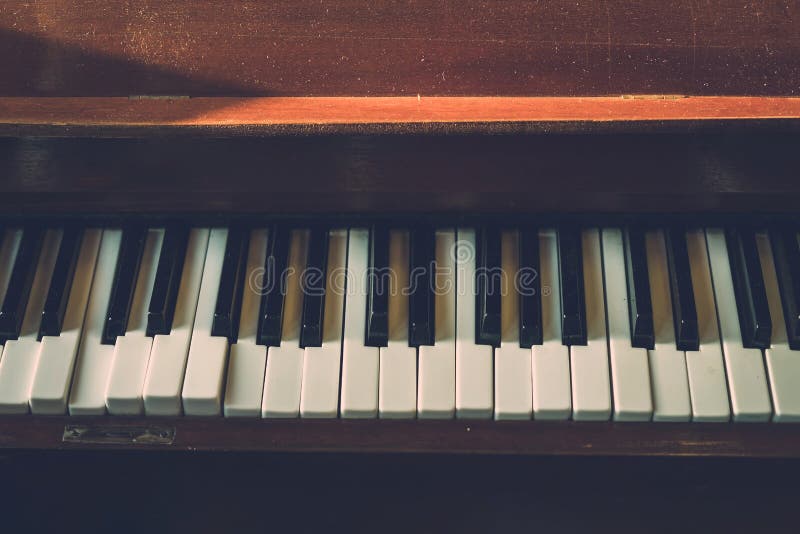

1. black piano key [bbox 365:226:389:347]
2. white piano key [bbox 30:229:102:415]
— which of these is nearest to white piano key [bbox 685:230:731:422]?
black piano key [bbox 365:226:389:347]

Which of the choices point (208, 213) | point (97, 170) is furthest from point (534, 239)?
point (97, 170)

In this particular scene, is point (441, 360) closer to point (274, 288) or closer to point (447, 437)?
point (447, 437)

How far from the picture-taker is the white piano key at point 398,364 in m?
1.16

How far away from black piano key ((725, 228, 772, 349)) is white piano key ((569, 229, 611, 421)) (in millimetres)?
233

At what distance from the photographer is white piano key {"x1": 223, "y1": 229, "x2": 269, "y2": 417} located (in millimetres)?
1169

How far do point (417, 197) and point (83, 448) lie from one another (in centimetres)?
70

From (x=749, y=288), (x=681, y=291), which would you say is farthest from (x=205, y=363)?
(x=749, y=288)

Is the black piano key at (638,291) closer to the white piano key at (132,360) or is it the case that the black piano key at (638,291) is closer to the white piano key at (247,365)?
the white piano key at (247,365)

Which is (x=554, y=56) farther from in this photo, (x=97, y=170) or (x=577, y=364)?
(x=97, y=170)

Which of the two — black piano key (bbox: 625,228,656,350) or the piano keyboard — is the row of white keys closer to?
the piano keyboard

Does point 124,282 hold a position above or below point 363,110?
below

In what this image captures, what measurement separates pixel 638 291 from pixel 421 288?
1.21ft

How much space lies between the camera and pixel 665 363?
46.7 inches

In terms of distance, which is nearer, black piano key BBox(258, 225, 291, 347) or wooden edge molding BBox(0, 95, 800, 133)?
wooden edge molding BBox(0, 95, 800, 133)
